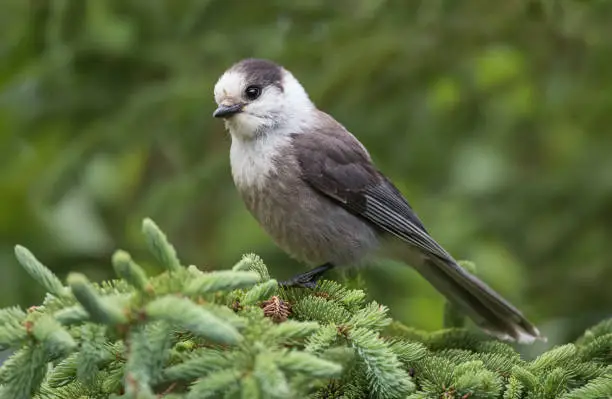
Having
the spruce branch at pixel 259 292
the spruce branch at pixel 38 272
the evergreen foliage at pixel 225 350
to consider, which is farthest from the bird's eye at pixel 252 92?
the spruce branch at pixel 38 272

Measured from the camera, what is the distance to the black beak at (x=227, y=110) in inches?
148

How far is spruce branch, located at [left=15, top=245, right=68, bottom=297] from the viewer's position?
2115mm

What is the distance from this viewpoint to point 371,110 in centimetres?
473

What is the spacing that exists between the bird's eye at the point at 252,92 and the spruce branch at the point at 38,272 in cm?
192

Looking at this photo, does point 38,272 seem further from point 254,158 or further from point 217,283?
point 254,158

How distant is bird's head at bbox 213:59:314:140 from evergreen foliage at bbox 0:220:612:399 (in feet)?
3.67

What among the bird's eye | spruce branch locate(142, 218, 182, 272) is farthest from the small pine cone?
the bird's eye

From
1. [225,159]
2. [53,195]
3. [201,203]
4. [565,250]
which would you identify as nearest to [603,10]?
[565,250]

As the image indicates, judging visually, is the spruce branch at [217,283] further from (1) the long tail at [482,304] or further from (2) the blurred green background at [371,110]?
(2) the blurred green background at [371,110]

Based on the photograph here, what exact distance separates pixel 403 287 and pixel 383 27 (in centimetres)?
144

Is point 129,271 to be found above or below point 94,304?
above

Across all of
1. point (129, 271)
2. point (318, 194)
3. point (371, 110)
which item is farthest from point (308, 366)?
point (371, 110)

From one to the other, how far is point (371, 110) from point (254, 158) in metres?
1.08

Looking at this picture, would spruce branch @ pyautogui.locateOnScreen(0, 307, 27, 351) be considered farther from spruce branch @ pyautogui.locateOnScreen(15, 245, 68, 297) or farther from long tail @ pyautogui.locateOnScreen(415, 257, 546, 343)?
long tail @ pyautogui.locateOnScreen(415, 257, 546, 343)
